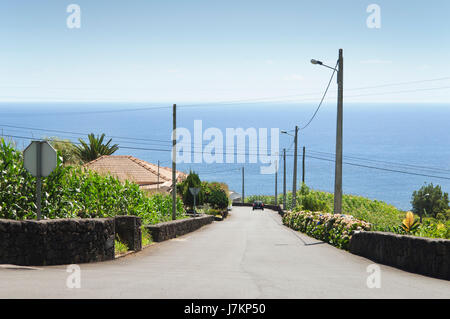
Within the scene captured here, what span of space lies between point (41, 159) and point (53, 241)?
1.68 m

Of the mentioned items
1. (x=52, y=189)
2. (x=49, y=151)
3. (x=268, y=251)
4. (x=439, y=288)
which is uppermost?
(x=49, y=151)

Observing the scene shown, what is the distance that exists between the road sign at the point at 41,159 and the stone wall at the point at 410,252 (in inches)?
309

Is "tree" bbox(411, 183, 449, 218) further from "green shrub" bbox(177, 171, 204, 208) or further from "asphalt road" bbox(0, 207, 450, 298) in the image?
"asphalt road" bbox(0, 207, 450, 298)

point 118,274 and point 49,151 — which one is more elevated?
point 49,151

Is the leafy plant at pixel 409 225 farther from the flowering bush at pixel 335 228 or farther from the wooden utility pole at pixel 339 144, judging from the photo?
the wooden utility pole at pixel 339 144

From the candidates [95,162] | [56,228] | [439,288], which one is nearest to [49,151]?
[56,228]

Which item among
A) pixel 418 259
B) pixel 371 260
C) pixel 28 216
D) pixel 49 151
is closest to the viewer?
pixel 49 151

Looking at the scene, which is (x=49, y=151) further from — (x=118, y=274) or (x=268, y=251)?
(x=268, y=251)

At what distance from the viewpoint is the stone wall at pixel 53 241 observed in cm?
1033

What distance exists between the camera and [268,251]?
16234 millimetres

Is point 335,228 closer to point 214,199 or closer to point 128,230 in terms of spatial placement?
point 128,230
